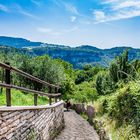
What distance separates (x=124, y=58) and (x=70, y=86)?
43403mm

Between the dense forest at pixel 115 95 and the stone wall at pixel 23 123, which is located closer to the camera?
the stone wall at pixel 23 123

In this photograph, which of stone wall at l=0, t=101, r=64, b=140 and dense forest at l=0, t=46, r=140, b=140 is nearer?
stone wall at l=0, t=101, r=64, b=140

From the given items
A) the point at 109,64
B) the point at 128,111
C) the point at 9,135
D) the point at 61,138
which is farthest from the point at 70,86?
the point at 9,135

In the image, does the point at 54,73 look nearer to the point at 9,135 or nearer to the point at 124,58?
the point at 124,58

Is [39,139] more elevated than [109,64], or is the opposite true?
[109,64]

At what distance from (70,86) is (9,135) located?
5693 centimetres

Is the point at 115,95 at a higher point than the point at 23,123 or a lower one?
higher

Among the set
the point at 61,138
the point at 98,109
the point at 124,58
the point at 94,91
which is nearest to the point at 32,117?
the point at 61,138

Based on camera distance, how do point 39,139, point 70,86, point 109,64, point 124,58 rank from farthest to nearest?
point 70,86
point 109,64
point 124,58
point 39,139

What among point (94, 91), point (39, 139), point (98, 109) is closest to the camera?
point (39, 139)

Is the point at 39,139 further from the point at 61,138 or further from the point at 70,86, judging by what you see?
the point at 70,86

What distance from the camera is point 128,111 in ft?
39.1

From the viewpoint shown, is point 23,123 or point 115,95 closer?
point 23,123

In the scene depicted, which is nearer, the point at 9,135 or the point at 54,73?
the point at 9,135
